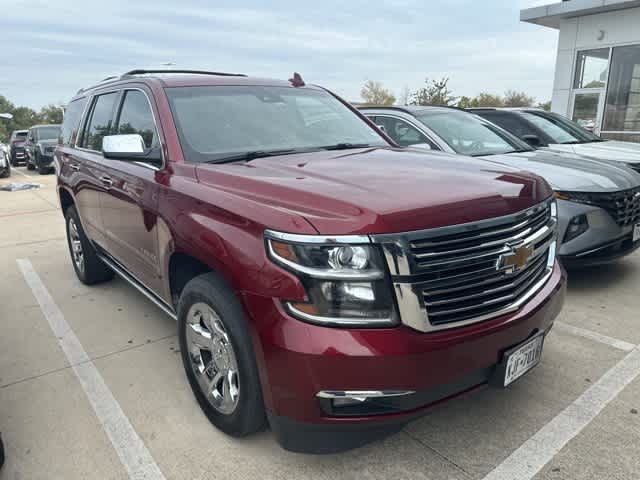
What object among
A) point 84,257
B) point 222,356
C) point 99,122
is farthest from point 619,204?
point 84,257

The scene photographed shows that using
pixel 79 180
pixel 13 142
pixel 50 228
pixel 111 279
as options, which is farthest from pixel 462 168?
pixel 13 142

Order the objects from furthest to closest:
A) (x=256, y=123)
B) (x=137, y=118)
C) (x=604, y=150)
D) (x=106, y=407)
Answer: (x=604, y=150), (x=137, y=118), (x=256, y=123), (x=106, y=407)

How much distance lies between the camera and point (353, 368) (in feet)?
6.20

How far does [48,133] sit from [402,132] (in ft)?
58.8

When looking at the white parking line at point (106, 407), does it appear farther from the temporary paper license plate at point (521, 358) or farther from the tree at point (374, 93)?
the tree at point (374, 93)

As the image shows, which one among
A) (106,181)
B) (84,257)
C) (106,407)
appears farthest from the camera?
(84,257)

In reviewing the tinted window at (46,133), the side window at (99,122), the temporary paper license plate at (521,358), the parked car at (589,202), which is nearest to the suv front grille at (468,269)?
the temporary paper license plate at (521,358)

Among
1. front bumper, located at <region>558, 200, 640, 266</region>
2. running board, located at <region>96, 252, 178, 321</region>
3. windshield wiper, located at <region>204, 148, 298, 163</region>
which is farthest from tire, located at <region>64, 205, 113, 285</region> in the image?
front bumper, located at <region>558, 200, 640, 266</region>

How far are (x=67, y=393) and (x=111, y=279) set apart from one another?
2.30 meters

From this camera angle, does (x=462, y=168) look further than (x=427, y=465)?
Yes

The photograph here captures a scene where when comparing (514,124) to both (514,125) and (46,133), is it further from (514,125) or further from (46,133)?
(46,133)

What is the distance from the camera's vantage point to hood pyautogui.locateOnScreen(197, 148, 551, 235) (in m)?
1.96

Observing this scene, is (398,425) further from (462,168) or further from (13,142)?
(13,142)

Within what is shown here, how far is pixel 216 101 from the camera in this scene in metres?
3.28
